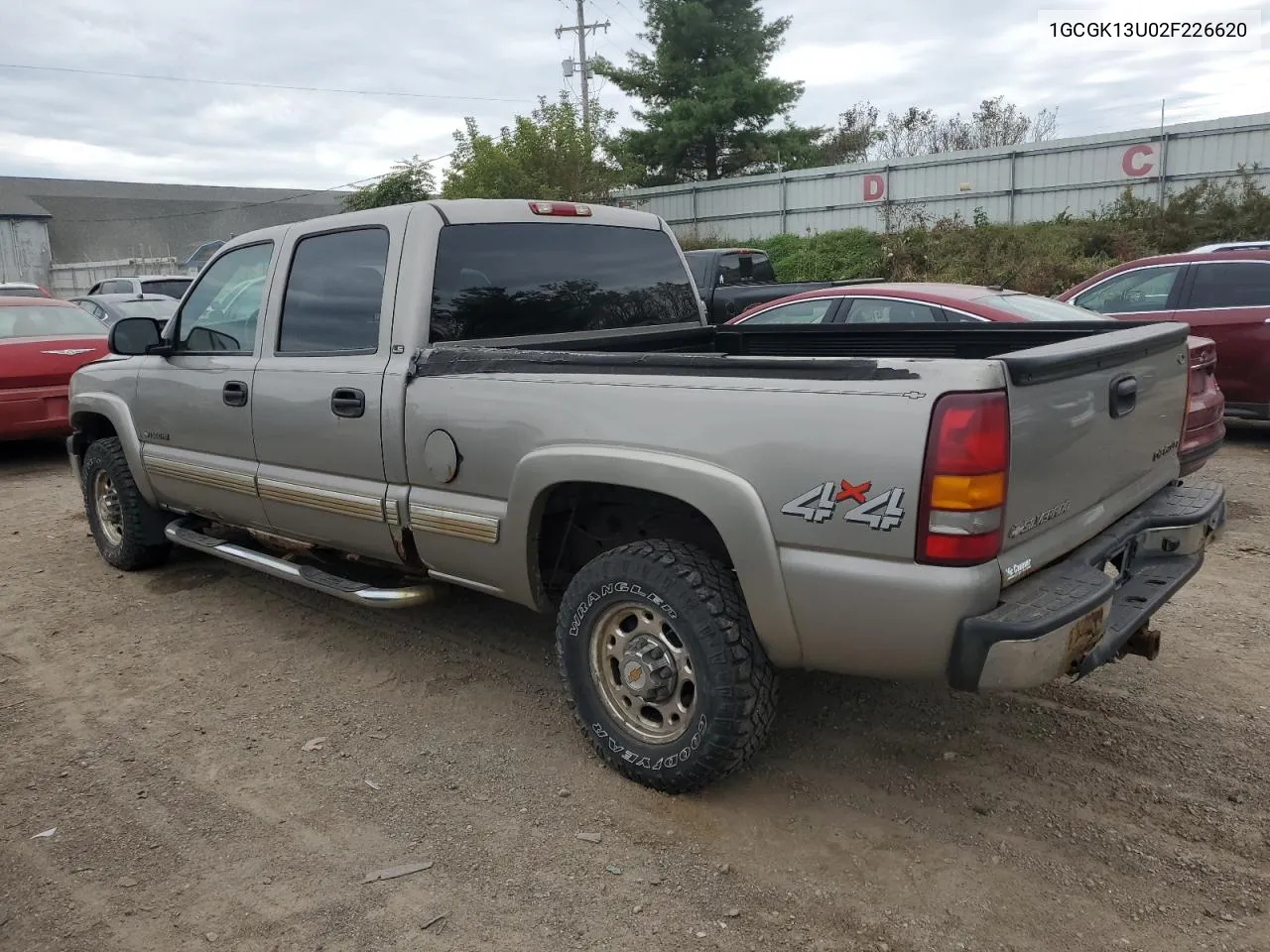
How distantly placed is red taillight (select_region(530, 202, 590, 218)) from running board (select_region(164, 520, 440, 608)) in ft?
5.50

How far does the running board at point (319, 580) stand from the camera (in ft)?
13.0

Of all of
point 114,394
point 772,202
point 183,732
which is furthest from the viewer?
point 772,202

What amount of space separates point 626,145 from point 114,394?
29.5 m

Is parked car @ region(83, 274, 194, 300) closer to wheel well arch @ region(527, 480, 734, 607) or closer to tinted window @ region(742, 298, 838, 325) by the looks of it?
tinted window @ region(742, 298, 838, 325)

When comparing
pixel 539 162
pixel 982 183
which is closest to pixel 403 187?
pixel 539 162

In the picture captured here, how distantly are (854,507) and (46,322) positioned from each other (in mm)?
9564

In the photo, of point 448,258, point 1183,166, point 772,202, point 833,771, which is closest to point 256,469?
point 448,258

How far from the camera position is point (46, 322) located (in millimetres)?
9586

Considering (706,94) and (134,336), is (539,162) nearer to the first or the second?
(706,94)

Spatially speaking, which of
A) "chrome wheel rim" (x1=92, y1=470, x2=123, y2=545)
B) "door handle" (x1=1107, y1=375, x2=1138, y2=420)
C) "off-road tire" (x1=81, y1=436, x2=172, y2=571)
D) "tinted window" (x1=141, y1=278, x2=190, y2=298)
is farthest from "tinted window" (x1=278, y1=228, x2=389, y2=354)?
"tinted window" (x1=141, y1=278, x2=190, y2=298)

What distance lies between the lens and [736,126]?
105ft

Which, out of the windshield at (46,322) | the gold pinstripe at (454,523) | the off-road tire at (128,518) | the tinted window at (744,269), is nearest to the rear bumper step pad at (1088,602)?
the gold pinstripe at (454,523)

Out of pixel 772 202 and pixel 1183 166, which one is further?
pixel 772 202

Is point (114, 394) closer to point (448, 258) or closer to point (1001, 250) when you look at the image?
point (448, 258)
